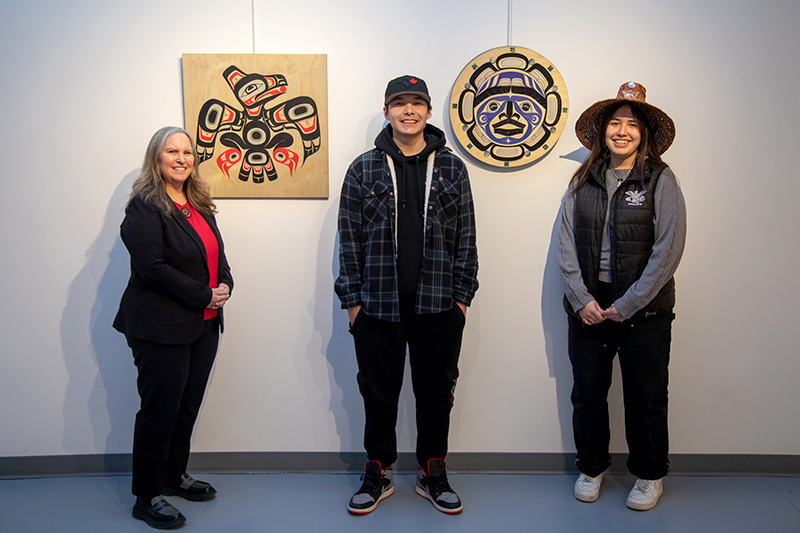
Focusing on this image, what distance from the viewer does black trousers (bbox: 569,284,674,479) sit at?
1.99 meters

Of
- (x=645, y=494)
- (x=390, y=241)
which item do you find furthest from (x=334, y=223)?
(x=645, y=494)

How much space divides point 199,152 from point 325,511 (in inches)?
63.6

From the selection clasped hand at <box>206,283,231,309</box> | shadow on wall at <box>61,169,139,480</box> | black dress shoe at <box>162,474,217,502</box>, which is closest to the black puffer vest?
clasped hand at <box>206,283,231,309</box>

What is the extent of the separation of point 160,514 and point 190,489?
203 mm

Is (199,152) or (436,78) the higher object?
(436,78)

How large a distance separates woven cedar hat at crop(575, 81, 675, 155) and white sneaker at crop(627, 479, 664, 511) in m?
1.35

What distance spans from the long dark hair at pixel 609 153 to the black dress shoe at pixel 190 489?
6.50ft

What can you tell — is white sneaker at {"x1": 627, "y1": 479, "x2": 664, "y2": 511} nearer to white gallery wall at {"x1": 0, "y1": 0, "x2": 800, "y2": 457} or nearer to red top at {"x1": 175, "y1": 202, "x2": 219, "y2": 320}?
white gallery wall at {"x1": 0, "y1": 0, "x2": 800, "y2": 457}

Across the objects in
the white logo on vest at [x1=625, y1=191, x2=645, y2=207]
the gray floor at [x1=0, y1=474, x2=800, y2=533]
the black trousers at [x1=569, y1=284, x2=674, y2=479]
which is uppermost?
the white logo on vest at [x1=625, y1=191, x2=645, y2=207]

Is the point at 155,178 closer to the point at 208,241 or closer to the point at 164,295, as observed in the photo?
the point at 208,241

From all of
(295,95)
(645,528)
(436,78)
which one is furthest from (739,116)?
(295,95)

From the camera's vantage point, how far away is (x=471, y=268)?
6.60 ft

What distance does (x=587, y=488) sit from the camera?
2100mm

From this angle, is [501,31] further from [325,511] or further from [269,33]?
[325,511]
